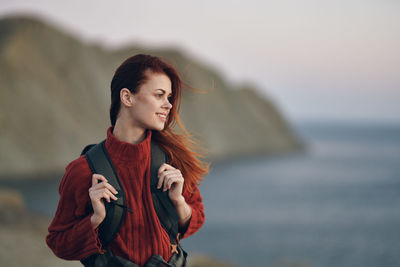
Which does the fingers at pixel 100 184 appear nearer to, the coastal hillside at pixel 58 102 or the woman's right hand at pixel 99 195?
the woman's right hand at pixel 99 195

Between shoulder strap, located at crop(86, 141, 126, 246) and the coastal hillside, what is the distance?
18.7 m

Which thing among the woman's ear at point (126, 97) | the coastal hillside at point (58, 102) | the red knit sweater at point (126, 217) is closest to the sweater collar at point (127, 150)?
the red knit sweater at point (126, 217)

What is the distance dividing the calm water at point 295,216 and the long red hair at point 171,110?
1422 centimetres

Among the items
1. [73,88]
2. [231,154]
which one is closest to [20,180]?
[73,88]

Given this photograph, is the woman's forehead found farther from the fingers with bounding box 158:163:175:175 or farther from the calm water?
the calm water

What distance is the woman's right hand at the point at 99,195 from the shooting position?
2.11 metres

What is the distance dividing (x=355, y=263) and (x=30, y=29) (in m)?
37.0

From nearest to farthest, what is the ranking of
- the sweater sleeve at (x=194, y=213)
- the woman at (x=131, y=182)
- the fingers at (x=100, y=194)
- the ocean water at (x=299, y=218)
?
1. the fingers at (x=100, y=194)
2. the woman at (x=131, y=182)
3. the sweater sleeve at (x=194, y=213)
4. the ocean water at (x=299, y=218)

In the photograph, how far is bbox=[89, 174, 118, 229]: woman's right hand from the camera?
2.11 m

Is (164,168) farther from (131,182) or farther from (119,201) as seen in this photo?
(119,201)

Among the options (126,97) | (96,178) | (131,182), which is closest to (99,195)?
(96,178)

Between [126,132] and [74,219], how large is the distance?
0.60m

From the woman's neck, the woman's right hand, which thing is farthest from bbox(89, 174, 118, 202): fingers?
the woman's neck

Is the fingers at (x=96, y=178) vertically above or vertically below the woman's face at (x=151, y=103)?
below
